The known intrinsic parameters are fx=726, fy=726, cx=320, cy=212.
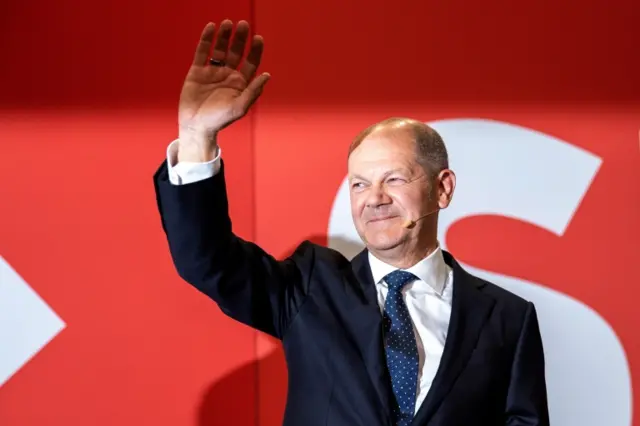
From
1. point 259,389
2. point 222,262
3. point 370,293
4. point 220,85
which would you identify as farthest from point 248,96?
point 259,389

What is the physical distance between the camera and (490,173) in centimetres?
192

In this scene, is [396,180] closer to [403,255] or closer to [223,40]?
[403,255]

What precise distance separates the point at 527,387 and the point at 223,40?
921 millimetres

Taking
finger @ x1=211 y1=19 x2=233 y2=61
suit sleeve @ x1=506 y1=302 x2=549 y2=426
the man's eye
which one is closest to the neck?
the man's eye

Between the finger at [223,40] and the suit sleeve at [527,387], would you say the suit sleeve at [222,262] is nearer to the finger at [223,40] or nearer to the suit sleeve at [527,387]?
the finger at [223,40]

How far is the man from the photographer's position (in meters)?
1.26

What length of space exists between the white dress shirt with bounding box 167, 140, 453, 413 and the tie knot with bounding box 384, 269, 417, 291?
0.05 ft

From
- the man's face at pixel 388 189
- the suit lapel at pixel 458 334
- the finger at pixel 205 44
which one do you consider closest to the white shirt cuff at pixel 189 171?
the finger at pixel 205 44

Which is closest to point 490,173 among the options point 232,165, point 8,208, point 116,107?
point 232,165

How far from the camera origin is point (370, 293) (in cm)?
146

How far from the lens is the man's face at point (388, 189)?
4.71ft

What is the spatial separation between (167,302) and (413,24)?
0.97 m

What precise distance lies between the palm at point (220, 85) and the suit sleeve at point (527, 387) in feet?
2.51

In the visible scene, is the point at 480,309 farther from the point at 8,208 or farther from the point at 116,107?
the point at 8,208
